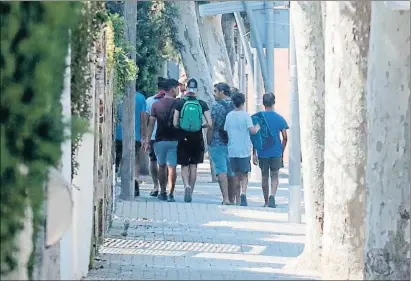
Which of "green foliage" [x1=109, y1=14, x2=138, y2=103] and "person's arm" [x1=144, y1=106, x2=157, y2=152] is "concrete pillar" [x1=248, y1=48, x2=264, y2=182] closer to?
"person's arm" [x1=144, y1=106, x2=157, y2=152]

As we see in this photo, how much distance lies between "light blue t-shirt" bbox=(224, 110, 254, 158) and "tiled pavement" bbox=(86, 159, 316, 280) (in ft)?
2.67

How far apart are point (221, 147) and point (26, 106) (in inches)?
454

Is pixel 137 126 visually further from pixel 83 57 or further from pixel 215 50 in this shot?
pixel 83 57

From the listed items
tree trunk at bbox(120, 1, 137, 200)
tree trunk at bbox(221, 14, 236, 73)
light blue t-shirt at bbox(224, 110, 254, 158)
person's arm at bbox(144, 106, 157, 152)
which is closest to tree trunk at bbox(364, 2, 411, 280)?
light blue t-shirt at bbox(224, 110, 254, 158)

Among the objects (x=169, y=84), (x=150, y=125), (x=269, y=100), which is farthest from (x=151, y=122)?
(x=269, y=100)

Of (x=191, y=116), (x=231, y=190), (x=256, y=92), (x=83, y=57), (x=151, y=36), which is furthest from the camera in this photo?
(x=151, y=36)

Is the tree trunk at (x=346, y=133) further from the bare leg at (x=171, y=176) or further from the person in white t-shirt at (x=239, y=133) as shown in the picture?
the bare leg at (x=171, y=176)

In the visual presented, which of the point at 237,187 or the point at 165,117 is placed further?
the point at 237,187

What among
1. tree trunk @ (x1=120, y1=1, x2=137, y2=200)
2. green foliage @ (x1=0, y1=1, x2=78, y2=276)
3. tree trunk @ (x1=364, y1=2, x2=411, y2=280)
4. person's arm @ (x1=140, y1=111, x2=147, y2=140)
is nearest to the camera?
green foliage @ (x1=0, y1=1, x2=78, y2=276)

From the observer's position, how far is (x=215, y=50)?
27.8 metres

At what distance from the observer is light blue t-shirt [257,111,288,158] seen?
55.5 ft

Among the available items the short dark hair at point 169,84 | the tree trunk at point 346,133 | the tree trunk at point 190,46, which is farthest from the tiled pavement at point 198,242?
the tree trunk at point 190,46

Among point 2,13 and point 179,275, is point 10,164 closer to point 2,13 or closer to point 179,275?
point 2,13

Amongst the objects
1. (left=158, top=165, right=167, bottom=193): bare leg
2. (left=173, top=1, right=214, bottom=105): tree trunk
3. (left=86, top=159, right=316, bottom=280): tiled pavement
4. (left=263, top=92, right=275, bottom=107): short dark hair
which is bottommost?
(left=86, top=159, right=316, bottom=280): tiled pavement
